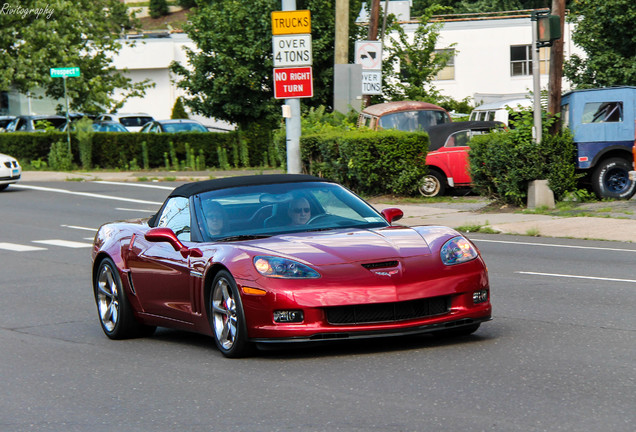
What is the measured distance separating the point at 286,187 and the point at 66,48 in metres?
40.4

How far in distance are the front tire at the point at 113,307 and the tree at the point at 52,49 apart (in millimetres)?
36436

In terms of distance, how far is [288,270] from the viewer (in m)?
7.64

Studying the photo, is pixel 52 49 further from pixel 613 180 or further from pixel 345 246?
pixel 345 246

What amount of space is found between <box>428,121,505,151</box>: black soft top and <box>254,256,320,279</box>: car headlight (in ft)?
59.8

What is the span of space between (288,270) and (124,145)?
101ft

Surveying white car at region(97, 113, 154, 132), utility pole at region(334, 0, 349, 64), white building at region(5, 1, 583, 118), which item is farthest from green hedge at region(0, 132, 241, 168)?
white building at region(5, 1, 583, 118)

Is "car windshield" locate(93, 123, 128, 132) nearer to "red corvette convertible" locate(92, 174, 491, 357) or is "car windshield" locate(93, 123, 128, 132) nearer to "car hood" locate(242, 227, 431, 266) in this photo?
"red corvette convertible" locate(92, 174, 491, 357)

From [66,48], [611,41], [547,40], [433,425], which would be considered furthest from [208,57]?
[433,425]

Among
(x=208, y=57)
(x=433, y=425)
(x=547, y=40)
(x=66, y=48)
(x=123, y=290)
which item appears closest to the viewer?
(x=433, y=425)

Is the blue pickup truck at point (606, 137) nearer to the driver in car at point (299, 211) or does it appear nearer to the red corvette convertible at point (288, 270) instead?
the red corvette convertible at point (288, 270)

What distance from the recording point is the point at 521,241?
16656 millimetres

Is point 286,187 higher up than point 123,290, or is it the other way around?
point 286,187

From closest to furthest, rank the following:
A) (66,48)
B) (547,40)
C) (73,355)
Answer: (73,355) < (547,40) < (66,48)

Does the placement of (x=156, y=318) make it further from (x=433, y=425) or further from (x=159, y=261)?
(x=433, y=425)
